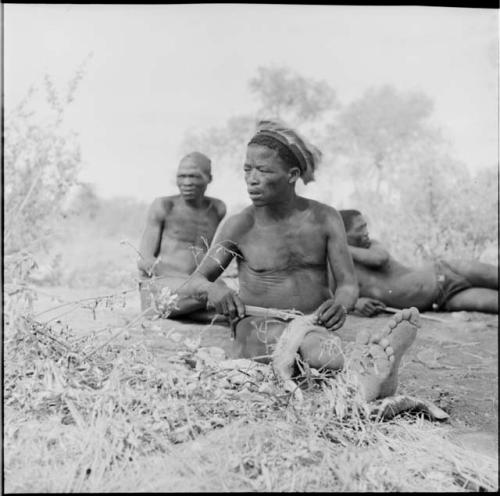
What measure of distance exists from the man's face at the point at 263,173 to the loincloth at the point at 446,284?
9.12ft

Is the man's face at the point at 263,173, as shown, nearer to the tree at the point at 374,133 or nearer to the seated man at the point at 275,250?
the seated man at the point at 275,250

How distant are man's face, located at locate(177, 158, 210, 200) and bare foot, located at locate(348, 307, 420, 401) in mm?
2785

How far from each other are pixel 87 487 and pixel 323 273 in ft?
6.61

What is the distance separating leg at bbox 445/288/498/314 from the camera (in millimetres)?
6398

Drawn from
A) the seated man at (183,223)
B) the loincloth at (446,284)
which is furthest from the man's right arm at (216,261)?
the loincloth at (446,284)

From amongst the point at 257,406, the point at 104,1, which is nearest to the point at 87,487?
the point at 257,406

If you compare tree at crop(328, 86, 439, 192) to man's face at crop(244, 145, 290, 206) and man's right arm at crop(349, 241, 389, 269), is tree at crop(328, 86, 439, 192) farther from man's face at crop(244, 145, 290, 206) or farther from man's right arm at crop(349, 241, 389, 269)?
man's face at crop(244, 145, 290, 206)

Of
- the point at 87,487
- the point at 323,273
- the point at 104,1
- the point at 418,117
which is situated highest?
the point at 418,117

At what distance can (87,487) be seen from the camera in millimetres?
2662

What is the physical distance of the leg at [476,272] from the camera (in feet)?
21.3

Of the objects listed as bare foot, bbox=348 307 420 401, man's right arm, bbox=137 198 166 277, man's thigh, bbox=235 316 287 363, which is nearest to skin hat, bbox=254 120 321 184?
man's thigh, bbox=235 316 287 363

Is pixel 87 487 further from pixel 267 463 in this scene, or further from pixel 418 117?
pixel 418 117

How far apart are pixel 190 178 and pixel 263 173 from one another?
1.94 meters

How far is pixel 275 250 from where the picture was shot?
4207 millimetres
